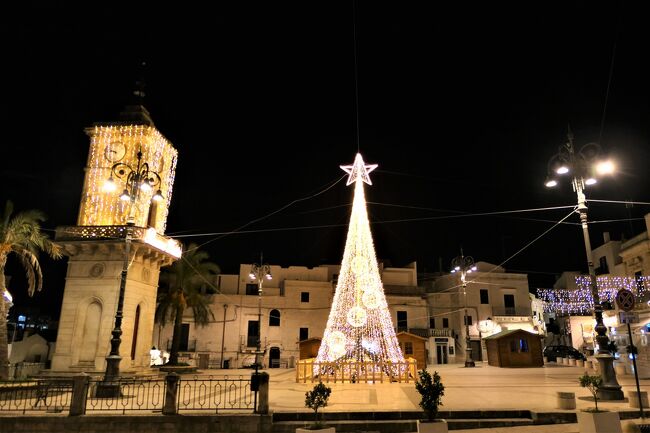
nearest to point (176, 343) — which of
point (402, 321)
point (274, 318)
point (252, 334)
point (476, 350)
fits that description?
point (252, 334)

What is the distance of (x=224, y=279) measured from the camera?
135 ft

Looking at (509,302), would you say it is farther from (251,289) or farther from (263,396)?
(263,396)

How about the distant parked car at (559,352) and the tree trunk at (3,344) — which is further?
the distant parked car at (559,352)

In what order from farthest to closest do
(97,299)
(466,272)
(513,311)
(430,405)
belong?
1. (513,311)
2. (466,272)
3. (97,299)
4. (430,405)

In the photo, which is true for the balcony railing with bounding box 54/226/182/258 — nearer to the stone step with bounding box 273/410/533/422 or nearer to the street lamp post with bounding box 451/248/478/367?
the stone step with bounding box 273/410/533/422

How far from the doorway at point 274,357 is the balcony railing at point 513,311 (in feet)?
66.4

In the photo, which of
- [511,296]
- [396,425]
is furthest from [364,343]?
[511,296]

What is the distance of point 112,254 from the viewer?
2083 cm

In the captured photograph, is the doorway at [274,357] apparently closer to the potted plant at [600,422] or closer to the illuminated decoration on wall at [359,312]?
the illuminated decoration on wall at [359,312]

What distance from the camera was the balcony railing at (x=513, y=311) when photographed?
1655 inches

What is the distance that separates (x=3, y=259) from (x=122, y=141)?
766cm

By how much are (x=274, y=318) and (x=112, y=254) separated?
2076 centimetres

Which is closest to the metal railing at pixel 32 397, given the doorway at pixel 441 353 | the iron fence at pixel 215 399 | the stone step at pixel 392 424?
the iron fence at pixel 215 399

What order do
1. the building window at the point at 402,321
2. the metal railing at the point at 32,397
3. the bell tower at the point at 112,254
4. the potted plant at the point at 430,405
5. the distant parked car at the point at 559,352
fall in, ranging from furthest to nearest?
the building window at the point at 402,321
the distant parked car at the point at 559,352
the bell tower at the point at 112,254
the metal railing at the point at 32,397
the potted plant at the point at 430,405
